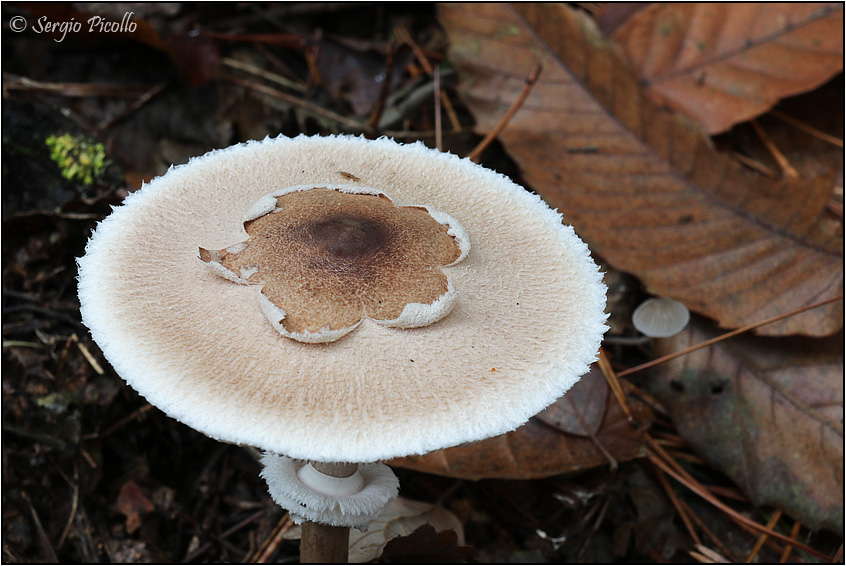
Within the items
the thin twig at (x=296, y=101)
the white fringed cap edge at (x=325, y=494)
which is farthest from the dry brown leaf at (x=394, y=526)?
the thin twig at (x=296, y=101)

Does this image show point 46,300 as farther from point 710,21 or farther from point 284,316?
point 710,21

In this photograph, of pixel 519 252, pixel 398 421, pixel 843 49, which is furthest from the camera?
pixel 843 49

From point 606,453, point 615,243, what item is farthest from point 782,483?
point 615,243

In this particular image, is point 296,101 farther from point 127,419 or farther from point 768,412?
point 768,412

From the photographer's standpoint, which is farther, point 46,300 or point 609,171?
point 609,171

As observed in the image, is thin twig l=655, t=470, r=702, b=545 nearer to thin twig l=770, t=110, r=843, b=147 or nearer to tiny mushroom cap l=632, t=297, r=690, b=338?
tiny mushroom cap l=632, t=297, r=690, b=338

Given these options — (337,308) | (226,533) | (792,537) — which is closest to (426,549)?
(226,533)

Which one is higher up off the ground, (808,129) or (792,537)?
(808,129)
